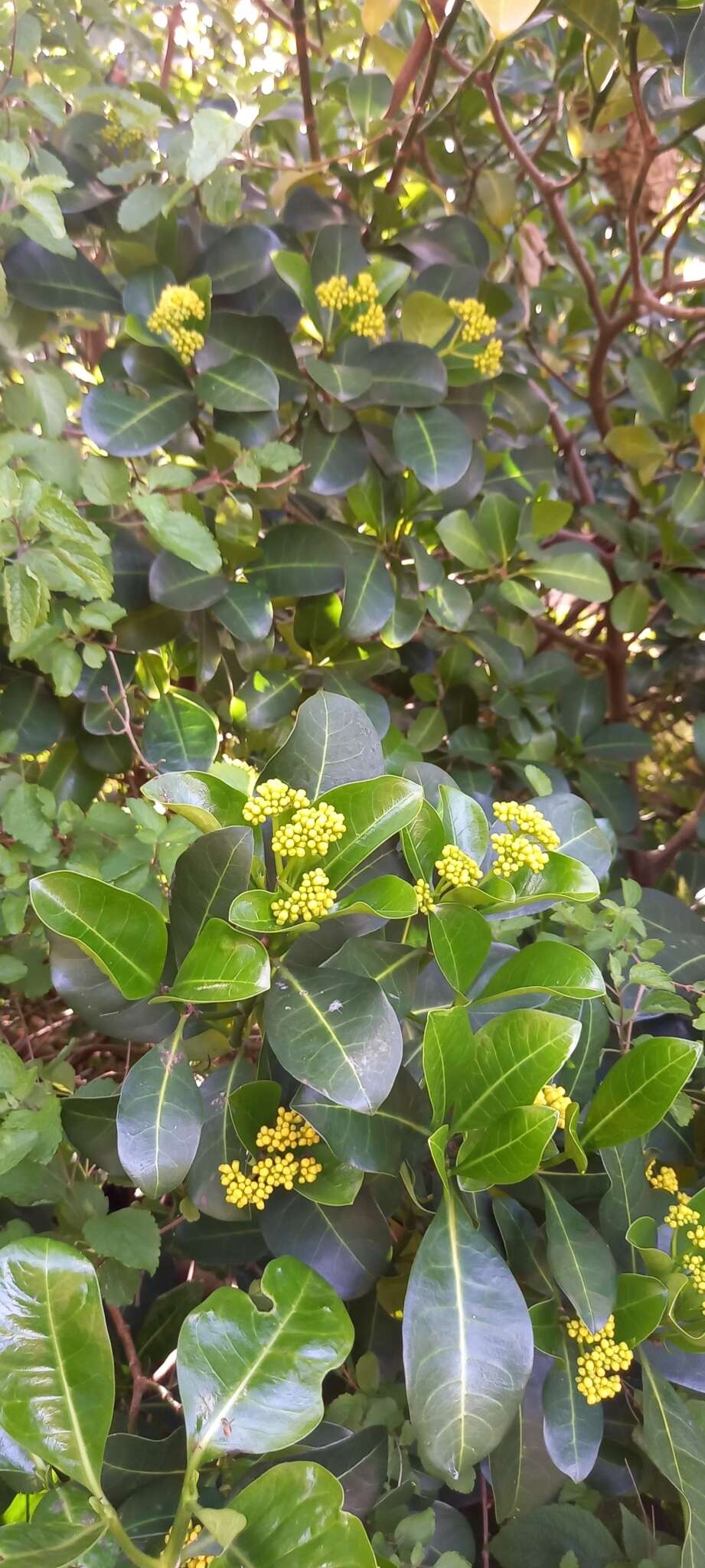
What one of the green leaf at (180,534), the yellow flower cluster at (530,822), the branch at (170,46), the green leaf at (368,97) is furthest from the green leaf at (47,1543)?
the branch at (170,46)

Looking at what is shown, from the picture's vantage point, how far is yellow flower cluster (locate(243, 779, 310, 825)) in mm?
559

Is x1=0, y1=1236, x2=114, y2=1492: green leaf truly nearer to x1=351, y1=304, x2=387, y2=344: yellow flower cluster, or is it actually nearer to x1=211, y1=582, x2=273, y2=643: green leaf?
x1=211, y1=582, x2=273, y2=643: green leaf

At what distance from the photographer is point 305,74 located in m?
1.11

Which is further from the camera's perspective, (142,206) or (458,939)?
(142,206)

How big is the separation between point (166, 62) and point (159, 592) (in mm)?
915

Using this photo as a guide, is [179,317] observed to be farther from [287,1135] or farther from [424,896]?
[287,1135]

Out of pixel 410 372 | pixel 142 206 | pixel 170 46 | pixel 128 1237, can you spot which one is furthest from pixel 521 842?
pixel 170 46

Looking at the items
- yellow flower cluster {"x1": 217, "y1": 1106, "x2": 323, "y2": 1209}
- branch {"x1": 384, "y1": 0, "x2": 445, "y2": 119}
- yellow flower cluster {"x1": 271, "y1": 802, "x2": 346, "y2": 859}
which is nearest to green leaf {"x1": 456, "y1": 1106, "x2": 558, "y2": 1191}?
yellow flower cluster {"x1": 217, "y1": 1106, "x2": 323, "y2": 1209}

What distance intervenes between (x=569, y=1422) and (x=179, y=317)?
1.11 metres

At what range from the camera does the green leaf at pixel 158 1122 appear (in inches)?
20.0

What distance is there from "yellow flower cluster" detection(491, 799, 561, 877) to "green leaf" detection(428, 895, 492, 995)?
52mm

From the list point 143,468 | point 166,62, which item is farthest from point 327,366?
point 166,62

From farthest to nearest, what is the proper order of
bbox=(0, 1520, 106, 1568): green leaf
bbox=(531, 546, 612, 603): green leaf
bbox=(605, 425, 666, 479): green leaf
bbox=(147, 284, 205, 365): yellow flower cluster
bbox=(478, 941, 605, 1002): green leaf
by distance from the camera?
bbox=(605, 425, 666, 479): green leaf, bbox=(531, 546, 612, 603): green leaf, bbox=(147, 284, 205, 365): yellow flower cluster, bbox=(478, 941, 605, 1002): green leaf, bbox=(0, 1520, 106, 1568): green leaf

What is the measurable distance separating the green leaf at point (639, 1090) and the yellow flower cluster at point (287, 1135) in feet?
0.72
